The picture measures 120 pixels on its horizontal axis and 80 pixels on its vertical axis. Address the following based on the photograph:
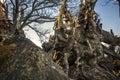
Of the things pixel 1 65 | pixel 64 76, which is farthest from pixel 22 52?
pixel 64 76

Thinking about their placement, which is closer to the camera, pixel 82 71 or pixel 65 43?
pixel 82 71

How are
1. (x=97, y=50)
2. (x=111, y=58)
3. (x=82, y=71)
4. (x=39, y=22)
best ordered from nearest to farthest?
(x=82, y=71)
(x=97, y=50)
(x=111, y=58)
(x=39, y=22)

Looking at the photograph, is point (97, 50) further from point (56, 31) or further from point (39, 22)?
point (39, 22)

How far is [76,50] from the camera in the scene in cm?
1058

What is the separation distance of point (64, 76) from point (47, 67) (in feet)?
1.30

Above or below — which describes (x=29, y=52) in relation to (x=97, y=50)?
above

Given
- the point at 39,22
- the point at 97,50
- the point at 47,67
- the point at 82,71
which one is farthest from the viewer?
the point at 39,22

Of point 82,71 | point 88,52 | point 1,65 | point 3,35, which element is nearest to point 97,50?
point 88,52

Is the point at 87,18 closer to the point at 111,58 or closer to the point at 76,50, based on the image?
the point at 76,50

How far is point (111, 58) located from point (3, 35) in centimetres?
639

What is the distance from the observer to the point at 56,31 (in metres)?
11.3

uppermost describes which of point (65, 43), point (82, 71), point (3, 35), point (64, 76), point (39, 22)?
point (3, 35)

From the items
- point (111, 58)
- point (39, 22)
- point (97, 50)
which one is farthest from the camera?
point (39, 22)

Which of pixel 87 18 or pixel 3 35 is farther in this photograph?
pixel 87 18
